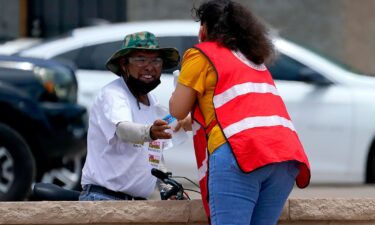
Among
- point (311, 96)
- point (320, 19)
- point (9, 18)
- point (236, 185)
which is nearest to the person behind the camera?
point (236, 185)

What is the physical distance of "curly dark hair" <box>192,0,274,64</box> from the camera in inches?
210

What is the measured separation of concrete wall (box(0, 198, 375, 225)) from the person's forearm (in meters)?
0.40

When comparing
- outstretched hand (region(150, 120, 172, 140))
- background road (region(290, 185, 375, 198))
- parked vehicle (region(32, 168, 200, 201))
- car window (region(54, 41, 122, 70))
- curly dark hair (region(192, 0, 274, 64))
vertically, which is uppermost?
curly dark hair (region(192, 0, 274, 64))

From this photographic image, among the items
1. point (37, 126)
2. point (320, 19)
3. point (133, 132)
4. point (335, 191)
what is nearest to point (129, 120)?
point (133, 132)

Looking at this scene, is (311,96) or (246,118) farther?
(311,96)

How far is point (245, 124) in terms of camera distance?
5.17 metres

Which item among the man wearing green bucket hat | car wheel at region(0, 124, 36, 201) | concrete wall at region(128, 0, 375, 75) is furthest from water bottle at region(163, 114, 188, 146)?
concrete wall at region(128, 0, 375, 75)

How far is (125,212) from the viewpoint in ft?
19.0

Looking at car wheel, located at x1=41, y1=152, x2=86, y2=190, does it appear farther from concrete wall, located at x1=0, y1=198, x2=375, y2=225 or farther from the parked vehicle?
Result: concrete wall, located at x1=0, y1=198, x2=375, y2=225

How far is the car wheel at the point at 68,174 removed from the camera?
10.6 meters

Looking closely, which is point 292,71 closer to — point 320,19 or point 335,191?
point 335,191

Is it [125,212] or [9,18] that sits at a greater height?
[125,212]

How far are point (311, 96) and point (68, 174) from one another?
8.26 feet

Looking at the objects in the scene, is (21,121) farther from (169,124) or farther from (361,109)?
(169,124)
